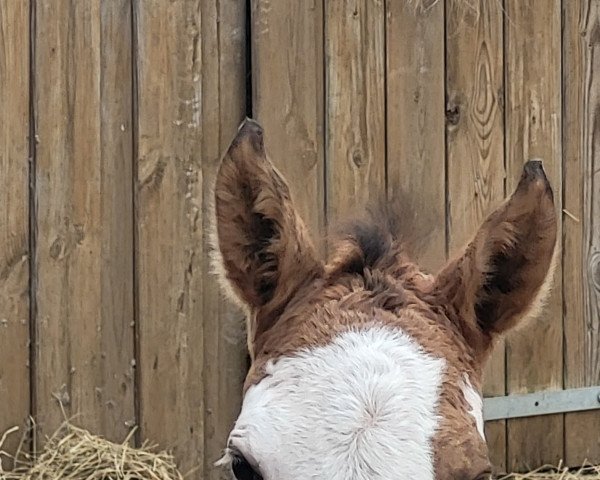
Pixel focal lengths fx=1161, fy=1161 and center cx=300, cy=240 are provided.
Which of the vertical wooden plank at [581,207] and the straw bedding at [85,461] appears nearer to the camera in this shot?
the straw bedding at [85,461]

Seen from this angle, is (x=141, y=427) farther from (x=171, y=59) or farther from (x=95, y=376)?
(x=171, y=59)

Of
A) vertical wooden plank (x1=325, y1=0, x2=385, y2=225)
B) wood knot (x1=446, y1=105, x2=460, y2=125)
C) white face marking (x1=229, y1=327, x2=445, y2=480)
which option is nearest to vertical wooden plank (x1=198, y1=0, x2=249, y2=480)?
vertical wooden plank (x1=325, y1=0, x2=385, y2=225)

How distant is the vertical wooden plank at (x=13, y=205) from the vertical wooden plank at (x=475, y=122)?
5.25ft

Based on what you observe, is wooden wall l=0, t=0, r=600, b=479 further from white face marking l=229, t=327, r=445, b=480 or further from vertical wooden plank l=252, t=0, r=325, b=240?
white face marking l=229, t=327, r=445, b=480

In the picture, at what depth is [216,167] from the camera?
411cm

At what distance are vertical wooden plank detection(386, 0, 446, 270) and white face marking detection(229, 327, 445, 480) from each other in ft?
7.54

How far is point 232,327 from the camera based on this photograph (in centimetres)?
414

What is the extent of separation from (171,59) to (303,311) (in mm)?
2038

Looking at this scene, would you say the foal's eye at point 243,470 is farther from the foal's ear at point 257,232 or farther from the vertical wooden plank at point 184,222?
the vertical wooden plank at point 184,222

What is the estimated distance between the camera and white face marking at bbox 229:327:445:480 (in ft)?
6.11

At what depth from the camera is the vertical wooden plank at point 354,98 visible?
4262 mm

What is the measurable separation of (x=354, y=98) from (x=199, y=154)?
63 centimetres

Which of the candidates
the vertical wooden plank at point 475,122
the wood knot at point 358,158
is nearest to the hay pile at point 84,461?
the wood knot at point 358,158

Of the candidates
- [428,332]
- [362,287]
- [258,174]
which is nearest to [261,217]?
[258,174]
